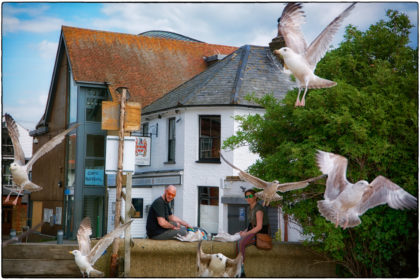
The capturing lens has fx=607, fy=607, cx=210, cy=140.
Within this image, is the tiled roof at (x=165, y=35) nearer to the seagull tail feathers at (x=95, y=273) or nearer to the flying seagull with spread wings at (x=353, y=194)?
the seagull tail feathers at (x=95, y=273)

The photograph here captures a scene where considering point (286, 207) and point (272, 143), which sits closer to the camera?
point (286, 207)

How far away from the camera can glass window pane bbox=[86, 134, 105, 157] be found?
26.6m

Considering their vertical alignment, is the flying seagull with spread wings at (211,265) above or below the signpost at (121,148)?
below

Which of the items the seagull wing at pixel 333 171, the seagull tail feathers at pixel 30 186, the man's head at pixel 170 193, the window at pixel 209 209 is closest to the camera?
the seagull wing at pixel 333 171

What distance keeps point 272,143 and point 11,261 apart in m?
4.45

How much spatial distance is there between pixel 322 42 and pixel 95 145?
1958 centimetres

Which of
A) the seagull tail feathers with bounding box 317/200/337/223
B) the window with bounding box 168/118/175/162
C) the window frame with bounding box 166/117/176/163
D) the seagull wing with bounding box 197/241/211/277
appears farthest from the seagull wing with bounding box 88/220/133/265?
the window with bounding box 168/118/175/162

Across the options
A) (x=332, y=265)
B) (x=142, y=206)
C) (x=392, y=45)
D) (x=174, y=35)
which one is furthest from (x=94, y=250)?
(x=174, y=35)

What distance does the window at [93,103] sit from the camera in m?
26.5

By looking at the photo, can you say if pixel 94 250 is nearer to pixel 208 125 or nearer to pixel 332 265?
pixel 332 265

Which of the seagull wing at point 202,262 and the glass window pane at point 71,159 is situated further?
the glass window pane at point 71,159

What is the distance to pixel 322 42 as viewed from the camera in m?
8.34

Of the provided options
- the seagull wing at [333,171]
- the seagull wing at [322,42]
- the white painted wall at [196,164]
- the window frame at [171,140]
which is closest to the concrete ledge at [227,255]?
the seagull wing at [333,171]

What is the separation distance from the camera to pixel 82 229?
340 inches
